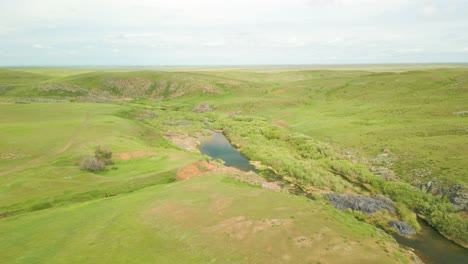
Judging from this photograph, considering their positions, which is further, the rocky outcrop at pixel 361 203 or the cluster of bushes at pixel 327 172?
the rocky outcrop at pixel 361 203

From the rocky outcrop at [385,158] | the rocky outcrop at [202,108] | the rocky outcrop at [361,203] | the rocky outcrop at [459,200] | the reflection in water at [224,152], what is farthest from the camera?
the rocky outcrop at [202,108]

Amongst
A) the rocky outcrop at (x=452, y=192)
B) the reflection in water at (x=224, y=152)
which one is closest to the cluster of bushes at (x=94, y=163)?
the reflection in water at (x=224, y=152)

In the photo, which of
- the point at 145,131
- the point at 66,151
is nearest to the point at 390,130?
the point at 145,131

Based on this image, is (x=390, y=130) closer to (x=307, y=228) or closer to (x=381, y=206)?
(x=381, y=206)

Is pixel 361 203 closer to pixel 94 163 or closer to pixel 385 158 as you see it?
pixel 385 158

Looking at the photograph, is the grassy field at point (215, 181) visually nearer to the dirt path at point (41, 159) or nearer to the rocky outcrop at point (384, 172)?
the dirt path at point (41, 159)

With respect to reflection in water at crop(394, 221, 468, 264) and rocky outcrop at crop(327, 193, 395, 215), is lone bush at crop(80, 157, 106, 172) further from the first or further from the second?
reflection in water at crop(394, 221, 468, 264)
